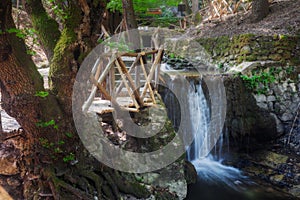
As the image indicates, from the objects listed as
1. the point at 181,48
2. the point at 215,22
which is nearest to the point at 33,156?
the point at 181,48

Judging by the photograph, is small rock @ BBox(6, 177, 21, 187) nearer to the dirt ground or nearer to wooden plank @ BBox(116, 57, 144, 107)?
wooden plank @ BBox(116, 57, 144, 107)

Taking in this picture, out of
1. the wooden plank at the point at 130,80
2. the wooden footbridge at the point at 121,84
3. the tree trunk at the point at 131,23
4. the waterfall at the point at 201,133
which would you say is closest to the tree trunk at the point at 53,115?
the wooden footbridge at the point at 121,84

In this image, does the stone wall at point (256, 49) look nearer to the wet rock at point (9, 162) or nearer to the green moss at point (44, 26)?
the green moss at point (44, 26)

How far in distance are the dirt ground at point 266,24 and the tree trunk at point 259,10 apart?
15 cm

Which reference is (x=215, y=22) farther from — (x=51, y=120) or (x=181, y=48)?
(x=51, y=120)

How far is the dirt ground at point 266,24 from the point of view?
24.9ft

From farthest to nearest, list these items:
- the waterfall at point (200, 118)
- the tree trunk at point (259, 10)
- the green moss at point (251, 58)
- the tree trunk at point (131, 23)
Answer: the tree trunk at point (259, 10)
the green moss at point (251, 58)
the waterfall at point (200, 118)
the tree trunk at point (131, 23)

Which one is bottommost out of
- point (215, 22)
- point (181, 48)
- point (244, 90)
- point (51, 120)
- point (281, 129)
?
point (281, 129)

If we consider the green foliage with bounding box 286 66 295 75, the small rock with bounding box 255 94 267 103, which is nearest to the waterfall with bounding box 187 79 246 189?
the small rock with bounding box 255 94 267 103

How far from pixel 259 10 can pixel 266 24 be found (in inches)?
→ 32.7

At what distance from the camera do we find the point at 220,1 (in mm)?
10656

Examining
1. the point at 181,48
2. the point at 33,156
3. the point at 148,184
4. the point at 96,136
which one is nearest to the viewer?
the point at 33,156

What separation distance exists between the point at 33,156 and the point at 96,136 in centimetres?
95

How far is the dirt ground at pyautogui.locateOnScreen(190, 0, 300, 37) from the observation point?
24.9ft
